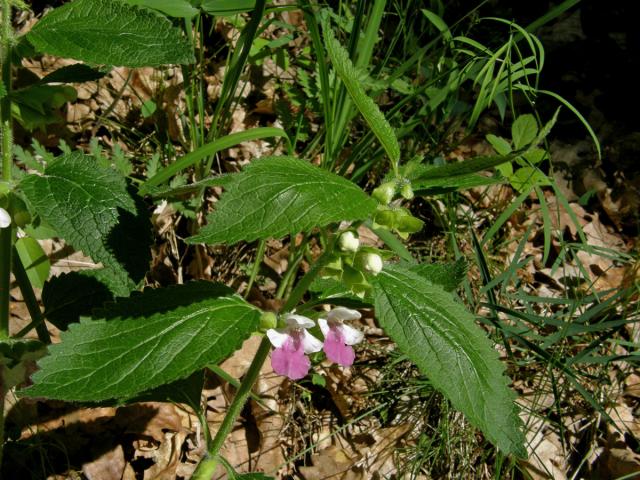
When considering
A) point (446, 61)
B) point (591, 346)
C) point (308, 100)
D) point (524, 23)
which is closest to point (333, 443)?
point (591, 346)

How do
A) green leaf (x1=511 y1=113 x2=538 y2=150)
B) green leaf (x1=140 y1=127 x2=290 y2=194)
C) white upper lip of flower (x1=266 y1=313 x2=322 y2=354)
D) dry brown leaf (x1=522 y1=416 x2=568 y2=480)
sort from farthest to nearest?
green leaf (x1=511 y1=113 x2=538 y2=150) → dry brown leaf (x1=522 y1=416 x2=568 y2=480) → green leaf (x1=140 y1=127 x2=290 y2=194) → white upper lip of flower (x1=266 y1=313 x2=322 y2=354)

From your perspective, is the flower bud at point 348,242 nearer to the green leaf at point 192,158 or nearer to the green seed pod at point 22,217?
the green seed pod at point 22,217

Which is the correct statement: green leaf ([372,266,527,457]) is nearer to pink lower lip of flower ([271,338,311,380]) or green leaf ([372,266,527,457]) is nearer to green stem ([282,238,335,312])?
green stem ([282,238,335,312])

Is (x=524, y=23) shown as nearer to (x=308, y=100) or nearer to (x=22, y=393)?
(x=308, y=100)

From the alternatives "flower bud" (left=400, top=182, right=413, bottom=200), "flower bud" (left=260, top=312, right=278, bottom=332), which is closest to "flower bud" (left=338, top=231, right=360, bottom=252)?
"flower bud" (left=400, top=182, right=413, bottom=200)

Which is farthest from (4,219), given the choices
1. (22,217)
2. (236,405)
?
(236,405)

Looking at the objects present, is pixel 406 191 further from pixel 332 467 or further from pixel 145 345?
pixel 332 467
